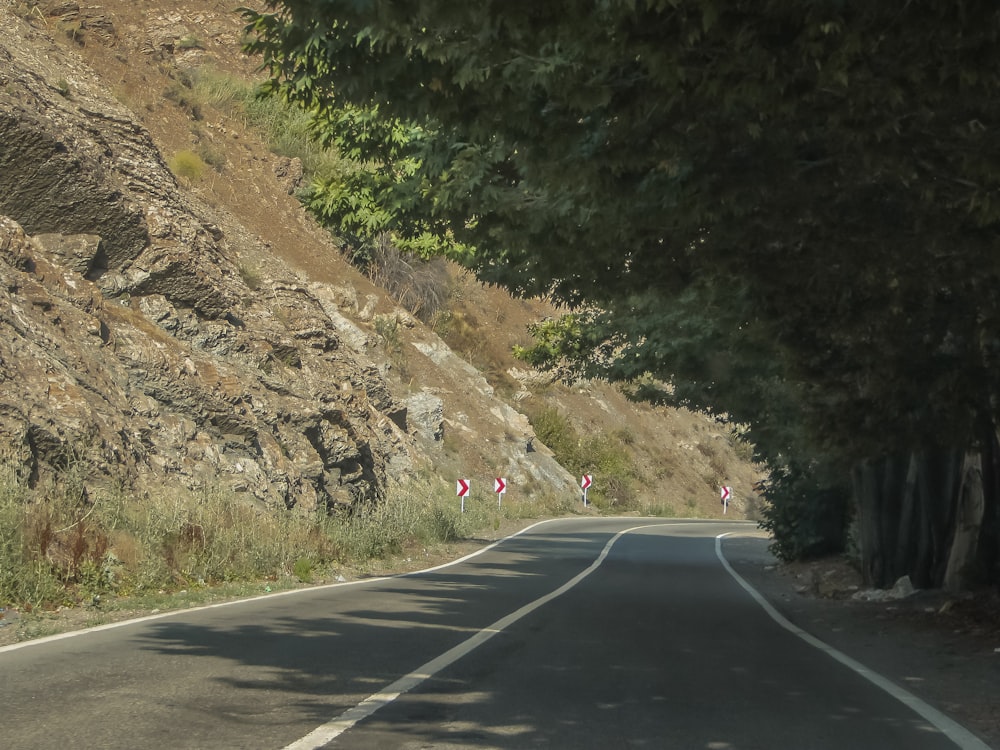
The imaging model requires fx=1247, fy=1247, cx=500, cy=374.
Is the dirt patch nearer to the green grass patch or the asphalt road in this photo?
the asphalt road

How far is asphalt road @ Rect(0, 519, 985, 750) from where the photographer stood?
23.3 feet

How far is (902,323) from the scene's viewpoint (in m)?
12.1

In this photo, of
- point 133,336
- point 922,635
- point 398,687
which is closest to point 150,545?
point 133,336

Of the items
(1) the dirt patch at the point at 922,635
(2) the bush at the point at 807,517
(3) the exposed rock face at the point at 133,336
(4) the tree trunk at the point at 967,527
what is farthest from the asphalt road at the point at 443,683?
(2) the bush at the point at 807,517

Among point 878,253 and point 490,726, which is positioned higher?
point 878,253

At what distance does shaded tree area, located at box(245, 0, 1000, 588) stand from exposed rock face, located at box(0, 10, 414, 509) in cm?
599

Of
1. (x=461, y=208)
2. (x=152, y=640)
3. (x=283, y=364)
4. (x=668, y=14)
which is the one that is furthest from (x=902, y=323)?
(x=283, y=364)

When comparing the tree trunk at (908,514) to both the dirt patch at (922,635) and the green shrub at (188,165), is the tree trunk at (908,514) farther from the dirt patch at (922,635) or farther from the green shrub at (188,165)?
the green shrub at (188,165)

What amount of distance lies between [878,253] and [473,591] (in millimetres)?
9506

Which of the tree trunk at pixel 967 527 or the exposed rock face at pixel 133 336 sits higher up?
the exposed rock face at pixel 133 336

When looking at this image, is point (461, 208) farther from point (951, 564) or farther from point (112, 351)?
point (112, 351)

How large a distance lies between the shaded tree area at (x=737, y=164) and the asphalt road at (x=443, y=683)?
317 centimetres

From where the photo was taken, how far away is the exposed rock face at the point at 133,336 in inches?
773

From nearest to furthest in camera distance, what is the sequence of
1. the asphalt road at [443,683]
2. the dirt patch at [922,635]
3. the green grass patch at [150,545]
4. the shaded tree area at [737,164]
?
the shaded tree area at [737,164], the asphalt road at [443,683], the dirt patch at [922,635], the green grass patch at [150,545]
